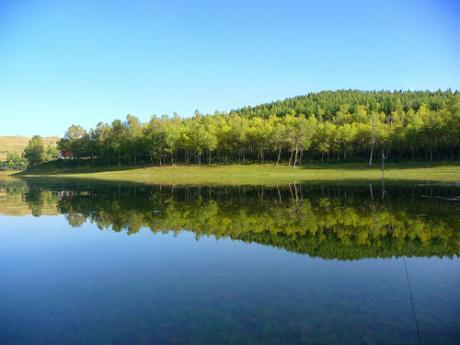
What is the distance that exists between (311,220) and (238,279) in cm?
1241

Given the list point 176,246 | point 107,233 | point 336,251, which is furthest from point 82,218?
point 336,251

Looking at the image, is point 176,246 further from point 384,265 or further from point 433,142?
point 433,142

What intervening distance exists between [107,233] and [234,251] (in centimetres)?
934

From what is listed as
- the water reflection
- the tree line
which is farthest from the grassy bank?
the water reflection

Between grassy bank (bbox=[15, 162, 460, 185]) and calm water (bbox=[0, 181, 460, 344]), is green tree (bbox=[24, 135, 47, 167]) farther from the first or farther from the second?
calm water (bbox=[0, 181, 460, 344])

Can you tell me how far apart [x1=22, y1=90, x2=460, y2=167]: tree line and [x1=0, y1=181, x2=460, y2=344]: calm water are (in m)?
71.0

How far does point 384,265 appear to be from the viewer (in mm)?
15508

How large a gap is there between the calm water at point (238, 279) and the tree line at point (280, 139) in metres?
71.0

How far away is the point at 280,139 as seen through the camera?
10000cm

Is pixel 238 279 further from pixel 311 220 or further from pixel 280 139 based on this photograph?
pixel 280 139

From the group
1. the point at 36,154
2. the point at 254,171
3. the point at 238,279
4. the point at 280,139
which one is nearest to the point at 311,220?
the point at 238,279

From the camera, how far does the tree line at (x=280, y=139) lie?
9256 cm

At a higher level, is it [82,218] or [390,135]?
[390,135]

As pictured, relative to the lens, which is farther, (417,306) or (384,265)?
(384,265)
